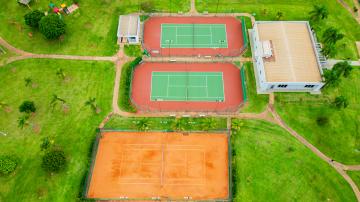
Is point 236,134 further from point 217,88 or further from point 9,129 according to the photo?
point 9,129

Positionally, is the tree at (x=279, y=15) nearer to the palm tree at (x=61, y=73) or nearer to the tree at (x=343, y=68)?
the tree at (x=343, y=68)

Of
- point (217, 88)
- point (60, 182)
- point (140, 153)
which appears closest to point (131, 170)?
point (140, 153)

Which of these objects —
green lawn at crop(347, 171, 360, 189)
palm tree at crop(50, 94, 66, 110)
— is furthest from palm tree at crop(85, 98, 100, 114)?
green lawn at crop(347, 171, 360, 189)

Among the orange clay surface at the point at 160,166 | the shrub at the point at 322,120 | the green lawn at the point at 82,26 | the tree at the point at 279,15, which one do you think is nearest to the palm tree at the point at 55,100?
the orange clay surface at the point at 160,166

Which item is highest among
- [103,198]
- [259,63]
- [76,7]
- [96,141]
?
[76,7]

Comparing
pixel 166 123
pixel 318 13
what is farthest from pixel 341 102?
pixel 166 123
